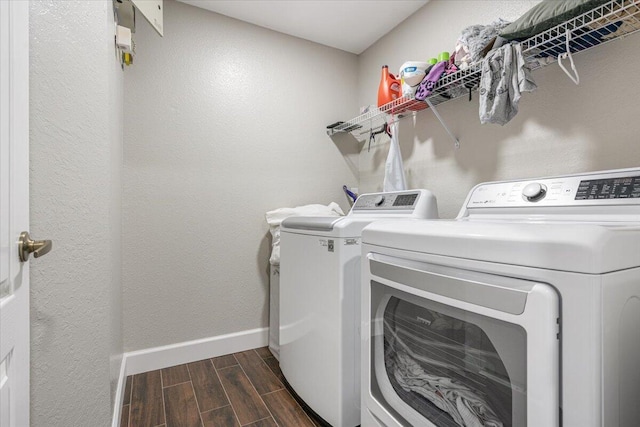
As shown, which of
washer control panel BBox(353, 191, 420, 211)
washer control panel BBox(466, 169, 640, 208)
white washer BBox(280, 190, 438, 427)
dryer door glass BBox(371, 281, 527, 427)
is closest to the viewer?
dryer door glass BBox(371, 281, 527, 427)

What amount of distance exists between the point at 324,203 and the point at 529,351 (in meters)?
2.09

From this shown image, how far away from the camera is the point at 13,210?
0.62 m

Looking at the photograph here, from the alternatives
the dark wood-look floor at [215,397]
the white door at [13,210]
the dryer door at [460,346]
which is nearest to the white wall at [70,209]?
the white door at [13,210]

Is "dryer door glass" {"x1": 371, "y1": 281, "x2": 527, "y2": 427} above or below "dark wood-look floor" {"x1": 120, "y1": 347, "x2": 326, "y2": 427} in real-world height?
above

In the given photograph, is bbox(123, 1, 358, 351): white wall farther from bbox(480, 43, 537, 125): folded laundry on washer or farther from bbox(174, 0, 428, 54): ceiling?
bbox(480, 43, 537, 125): folded laundry on washer

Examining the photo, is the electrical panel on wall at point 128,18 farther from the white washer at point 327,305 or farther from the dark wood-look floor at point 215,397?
the dark wood-look floor at point 215,397

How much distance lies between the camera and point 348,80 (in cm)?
276

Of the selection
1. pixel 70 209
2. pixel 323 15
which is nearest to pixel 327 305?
pixel 70 209

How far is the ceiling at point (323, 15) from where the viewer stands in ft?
6.82

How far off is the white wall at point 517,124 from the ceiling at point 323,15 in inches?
4.6

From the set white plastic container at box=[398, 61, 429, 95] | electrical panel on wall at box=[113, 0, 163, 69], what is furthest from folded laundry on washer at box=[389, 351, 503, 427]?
electrical panel on wall at box=[113, 0, 163, 69]

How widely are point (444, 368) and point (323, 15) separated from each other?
2325 mm

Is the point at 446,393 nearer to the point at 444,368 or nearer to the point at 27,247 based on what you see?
the point at 444,368

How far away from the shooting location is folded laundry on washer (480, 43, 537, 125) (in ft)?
3.95
